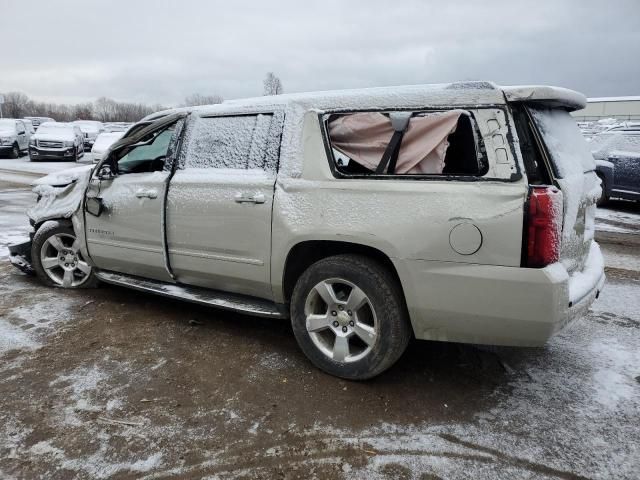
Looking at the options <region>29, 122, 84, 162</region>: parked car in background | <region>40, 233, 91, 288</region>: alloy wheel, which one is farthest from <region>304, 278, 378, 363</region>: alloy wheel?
<region>29, 122, 84, 162</region>: parked car in background

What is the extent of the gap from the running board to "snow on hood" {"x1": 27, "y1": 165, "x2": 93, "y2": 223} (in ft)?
2.59

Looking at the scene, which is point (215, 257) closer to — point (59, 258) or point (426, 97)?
point (426, 97)

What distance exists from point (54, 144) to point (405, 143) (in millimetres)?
22740

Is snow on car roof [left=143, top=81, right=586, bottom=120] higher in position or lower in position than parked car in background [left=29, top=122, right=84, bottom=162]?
higher

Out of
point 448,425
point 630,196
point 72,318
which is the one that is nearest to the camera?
point 448,425

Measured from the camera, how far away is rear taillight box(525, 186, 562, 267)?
2.63m

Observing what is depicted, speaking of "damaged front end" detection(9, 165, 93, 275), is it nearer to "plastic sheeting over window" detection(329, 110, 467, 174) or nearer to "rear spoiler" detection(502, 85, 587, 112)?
"plastic sheeting over window" detection(329, 110, 467, 174)

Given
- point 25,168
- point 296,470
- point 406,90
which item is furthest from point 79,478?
point 25,168

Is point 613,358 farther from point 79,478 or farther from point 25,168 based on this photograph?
point 25,168

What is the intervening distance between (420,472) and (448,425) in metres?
0.46

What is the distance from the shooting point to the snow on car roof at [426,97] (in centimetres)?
280

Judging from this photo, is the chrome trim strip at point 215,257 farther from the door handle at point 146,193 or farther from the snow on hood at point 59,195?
the snow on hood at point 59,195

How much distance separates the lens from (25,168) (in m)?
19.5

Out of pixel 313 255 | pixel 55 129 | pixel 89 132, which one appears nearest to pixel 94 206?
pixel 313 255
